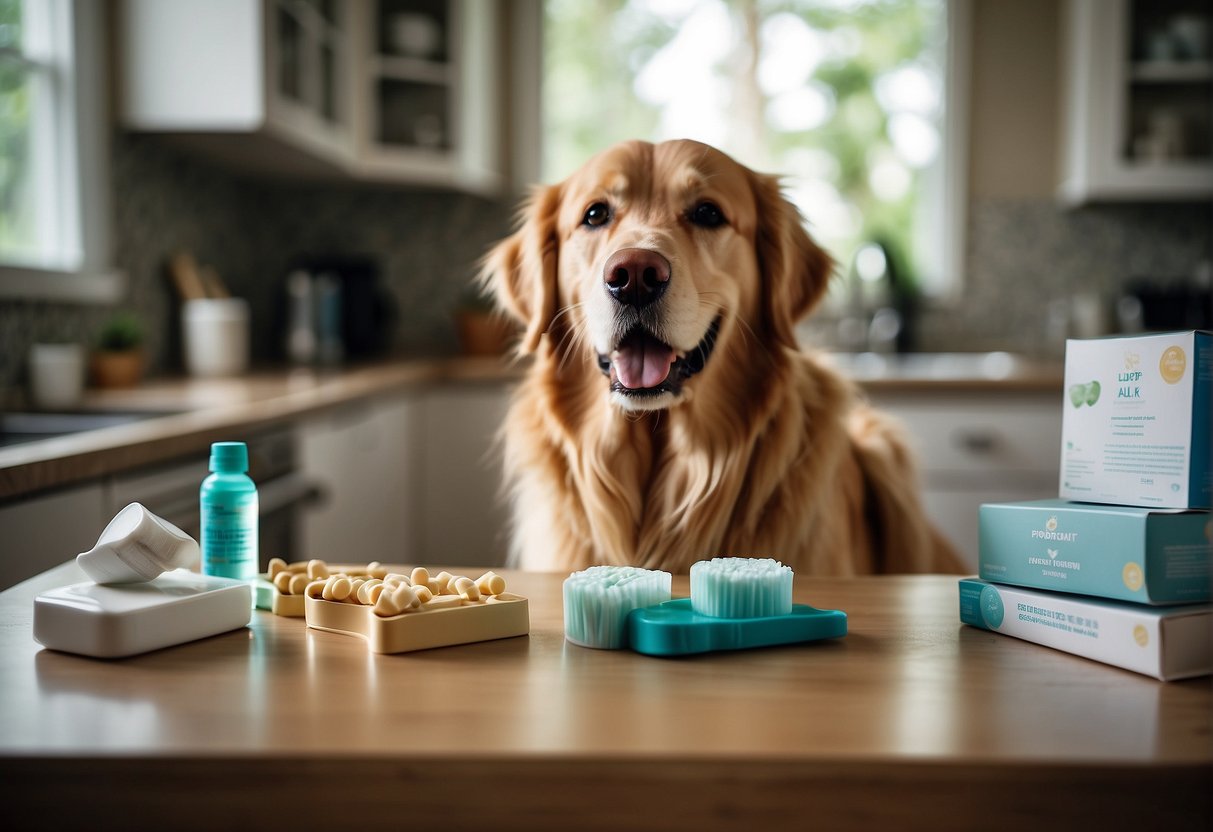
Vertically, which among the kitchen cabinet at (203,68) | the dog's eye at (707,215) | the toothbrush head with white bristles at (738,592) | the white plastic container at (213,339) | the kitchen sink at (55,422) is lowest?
the toothbrush head with white bristles at (738,592)

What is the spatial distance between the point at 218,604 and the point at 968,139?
403 centimetres

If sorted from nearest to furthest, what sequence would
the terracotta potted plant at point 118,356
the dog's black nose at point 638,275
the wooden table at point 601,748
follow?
the wooden table at point 601,748, the dog's black nose at point 638,275, the terracotta potted plant at point 118,356

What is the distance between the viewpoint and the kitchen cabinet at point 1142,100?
12.3 feet

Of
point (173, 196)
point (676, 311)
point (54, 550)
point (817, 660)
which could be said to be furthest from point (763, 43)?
point (817, 660)

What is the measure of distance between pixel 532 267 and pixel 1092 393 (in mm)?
1039

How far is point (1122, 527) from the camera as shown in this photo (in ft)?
2.62

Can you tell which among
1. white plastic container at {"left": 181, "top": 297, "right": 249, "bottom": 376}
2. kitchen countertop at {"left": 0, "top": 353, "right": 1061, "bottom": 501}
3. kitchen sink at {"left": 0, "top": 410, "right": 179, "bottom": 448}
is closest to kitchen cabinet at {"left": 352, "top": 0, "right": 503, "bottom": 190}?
kitchen countertop at {"left": 0, "top": 353, "right": 1061, "bottom": 501}

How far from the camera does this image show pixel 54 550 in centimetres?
154

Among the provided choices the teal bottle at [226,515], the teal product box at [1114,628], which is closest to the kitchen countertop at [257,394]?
the teal bottle at [226,515]

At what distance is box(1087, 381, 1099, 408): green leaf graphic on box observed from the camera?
880 mm

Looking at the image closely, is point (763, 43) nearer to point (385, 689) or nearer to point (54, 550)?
point (54, 550)

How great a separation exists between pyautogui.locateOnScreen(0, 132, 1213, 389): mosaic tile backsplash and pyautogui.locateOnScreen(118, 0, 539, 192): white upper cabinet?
11.1 inches

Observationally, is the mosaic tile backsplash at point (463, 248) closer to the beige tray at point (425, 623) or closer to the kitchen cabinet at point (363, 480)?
the kitchen cabinet at point (363, 480)

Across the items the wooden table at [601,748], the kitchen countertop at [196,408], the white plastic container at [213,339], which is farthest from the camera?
the white plastic container at [213,339]
